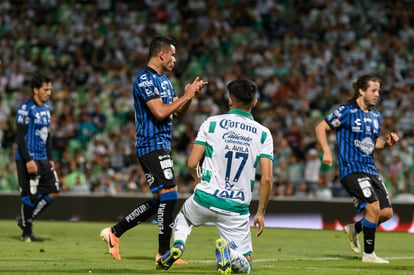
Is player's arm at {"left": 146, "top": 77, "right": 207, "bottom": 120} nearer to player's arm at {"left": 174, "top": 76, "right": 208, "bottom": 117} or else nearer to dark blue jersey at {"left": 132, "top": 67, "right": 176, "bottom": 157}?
player's arm at {"left": 174, "top": 76, "right": 208, "bottom": 117}

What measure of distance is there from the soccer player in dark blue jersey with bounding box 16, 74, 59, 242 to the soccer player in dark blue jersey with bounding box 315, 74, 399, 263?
15.4 ft

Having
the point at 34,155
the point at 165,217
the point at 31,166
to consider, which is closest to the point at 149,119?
the point at 165,217

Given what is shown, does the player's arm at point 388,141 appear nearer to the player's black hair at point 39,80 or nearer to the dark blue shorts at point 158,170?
the dark blue shorts at point 158,170

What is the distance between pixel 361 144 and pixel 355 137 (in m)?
0.12

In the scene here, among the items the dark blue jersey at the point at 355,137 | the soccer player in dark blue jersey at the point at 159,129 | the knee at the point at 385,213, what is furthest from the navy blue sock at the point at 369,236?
the soccer player in dark blue jersey at the point at 159,129

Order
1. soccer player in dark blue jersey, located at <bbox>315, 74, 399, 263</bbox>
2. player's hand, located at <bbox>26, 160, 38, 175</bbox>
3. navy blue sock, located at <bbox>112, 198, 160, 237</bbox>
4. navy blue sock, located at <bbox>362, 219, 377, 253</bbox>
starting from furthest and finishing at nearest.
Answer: player's hand, located at <bbox>26, 160, 38, 175</bbox> → soccer player in dark blue jersey, located at <bbox>315, 74, 399, 263</bbox> → navy blue sock, located at <bbox>362, 219, 377, 253</bbox> → navy blue sock, located at <bbox>112, 198, 160, 237</bbox>

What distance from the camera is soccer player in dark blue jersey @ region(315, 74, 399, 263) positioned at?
1231cm

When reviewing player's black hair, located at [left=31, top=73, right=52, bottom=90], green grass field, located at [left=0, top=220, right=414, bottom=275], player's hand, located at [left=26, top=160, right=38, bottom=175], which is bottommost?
green grass field, located at [left=0, top=220, right=414, bottom=275]

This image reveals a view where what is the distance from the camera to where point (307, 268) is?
10.6 m

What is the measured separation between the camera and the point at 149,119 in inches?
416

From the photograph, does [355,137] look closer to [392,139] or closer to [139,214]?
[392,139]

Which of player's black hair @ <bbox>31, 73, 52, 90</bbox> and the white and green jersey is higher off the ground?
player's black hair @ <bbox>31, 73, 52, 90</bbox>

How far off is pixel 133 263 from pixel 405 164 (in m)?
10.7

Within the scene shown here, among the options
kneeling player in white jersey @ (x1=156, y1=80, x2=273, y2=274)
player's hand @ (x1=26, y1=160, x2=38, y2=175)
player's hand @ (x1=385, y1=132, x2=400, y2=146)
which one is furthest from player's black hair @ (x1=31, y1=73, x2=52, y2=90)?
kneeling player in white jersey @ (x1=156, y1=80, x2=273, y2=274)
